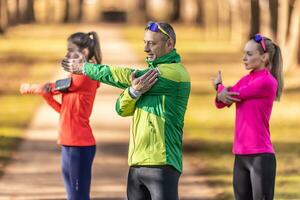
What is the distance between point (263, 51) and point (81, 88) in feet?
A: 5.01

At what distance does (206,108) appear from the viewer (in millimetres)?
21188

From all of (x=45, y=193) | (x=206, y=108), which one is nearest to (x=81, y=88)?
(x=45, y=193)

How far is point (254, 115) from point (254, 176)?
0.43 meters

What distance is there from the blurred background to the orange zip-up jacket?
9.91 ft

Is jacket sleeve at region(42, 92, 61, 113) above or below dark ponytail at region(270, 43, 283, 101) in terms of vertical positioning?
below

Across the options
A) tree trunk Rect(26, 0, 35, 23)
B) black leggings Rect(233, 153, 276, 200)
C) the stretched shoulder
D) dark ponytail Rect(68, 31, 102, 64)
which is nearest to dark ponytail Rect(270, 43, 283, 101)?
black leggings Rect(233, 153, 276, 200)

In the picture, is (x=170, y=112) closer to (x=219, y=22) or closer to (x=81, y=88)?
(x=81, y=88)

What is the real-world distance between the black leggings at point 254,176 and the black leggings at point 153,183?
3.39ft

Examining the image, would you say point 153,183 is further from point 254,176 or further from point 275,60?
point 275,60

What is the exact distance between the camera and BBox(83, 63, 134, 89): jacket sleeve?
21.1 ft

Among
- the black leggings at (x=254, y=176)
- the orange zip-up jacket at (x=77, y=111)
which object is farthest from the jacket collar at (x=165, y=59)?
the orange zip-up jacket at (x=77, y=111)

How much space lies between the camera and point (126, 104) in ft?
21.2

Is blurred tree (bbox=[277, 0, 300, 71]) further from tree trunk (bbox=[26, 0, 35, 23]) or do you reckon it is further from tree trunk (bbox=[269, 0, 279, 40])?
tree trunk (bbox=[26, 0, 35, 23])

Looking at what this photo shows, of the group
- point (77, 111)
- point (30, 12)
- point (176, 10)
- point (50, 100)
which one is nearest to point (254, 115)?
point (77, 111)
